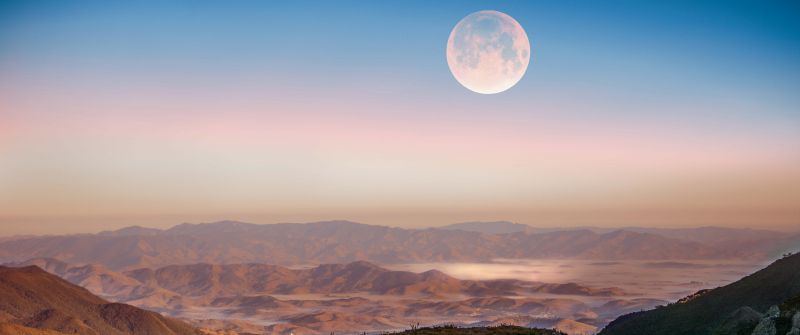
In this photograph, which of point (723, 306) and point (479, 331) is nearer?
point (479, 331)

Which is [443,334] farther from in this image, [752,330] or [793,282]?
[793,282]

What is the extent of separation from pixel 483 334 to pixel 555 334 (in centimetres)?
883

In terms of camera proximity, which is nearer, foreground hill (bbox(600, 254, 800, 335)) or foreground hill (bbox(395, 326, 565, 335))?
foreground hill (bbox(395, 326, 565, 335))

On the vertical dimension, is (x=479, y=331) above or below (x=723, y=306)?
below

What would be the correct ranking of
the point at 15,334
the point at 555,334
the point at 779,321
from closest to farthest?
the point at 779,321, the point at 555,334, the point at 15,334

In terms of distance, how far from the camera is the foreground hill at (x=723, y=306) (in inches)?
2603

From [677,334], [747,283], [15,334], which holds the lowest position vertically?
[15,334]

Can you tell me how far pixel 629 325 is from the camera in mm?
75125

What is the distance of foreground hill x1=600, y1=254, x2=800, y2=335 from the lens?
2603 inches

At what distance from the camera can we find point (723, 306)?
2739 inches

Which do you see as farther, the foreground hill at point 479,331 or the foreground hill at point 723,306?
the foreground hill at point 723,306

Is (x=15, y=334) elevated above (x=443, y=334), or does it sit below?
below

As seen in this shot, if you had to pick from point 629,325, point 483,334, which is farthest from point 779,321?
point 629,325

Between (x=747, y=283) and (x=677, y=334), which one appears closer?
(x=677, y=334)
